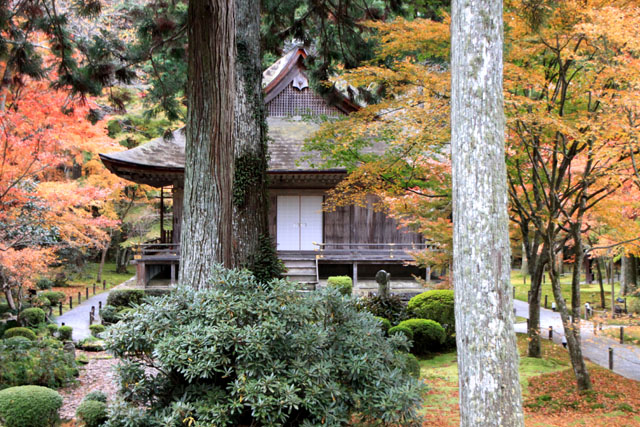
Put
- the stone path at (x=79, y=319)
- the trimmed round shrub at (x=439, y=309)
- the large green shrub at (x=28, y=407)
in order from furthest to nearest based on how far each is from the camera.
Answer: the stone path at (x=79, y=319) < the trimmed round shrub at (x=439, y=309) < the large green shrub at (x=28, y=407)

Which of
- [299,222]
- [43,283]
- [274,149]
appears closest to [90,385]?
[299,222]

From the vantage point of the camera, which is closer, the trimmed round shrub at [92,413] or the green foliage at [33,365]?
the trimmed round shrub at [92,413]

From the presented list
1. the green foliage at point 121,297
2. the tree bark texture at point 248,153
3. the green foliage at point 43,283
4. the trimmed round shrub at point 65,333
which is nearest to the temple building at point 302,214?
the green foliage at point 121,297

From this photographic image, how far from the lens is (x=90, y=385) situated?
9.05 meters

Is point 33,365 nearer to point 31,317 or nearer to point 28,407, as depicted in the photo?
point 28,407

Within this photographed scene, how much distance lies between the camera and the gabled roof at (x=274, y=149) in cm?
1616

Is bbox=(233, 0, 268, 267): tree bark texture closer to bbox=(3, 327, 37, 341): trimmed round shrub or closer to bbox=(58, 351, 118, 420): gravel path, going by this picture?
bbox=(58, 351, 118, 420): gravel path

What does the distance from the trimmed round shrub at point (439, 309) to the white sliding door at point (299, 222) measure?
635 cm

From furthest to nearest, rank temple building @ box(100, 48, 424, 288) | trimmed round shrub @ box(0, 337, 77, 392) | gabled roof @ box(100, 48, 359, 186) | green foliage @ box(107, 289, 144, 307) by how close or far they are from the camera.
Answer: temple building @ box(100, 48, 424, 288), gabled roof @ box(100, 48, 359, 186), green foliage @ box(107, 289, 144, 307), trimmed round shrub @ box(0, 337, 77, 392)

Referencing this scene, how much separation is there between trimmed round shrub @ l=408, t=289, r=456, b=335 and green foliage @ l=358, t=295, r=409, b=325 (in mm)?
423

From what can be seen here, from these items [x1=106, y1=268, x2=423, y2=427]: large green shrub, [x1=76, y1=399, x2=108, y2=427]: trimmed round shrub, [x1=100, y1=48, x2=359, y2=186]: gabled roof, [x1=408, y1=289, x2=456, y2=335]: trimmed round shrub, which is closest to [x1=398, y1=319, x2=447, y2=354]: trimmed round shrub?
[x1=408, y1=289, x2=456, y2=335]: trimmed round shrub

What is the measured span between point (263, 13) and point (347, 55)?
2.06 m

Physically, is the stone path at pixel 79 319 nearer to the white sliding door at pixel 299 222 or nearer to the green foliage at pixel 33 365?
the green foliage at pixel 33 365

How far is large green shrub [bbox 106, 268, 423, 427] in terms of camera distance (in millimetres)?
4008
